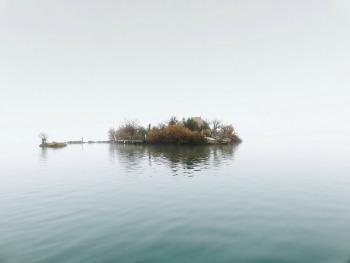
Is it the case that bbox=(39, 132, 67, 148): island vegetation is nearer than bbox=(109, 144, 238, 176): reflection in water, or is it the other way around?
bbox=(109, 144, 238, 176): reflection in water

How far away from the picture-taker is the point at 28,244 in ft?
34.3

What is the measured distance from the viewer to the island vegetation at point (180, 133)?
103m

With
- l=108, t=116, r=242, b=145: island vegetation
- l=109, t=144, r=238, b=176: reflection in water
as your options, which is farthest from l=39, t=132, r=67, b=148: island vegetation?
l=109, t=144, r=238, b=176: reflection in water

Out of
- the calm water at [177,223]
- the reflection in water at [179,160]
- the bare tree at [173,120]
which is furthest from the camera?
the bare tree at [173,120]

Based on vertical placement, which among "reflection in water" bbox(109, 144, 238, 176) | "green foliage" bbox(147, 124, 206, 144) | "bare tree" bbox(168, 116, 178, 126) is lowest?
"reflection in water" bbox(109, 144, 238, 176)

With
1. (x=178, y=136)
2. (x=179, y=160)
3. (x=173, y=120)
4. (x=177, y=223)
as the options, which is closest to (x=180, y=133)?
(x=178, y=136)

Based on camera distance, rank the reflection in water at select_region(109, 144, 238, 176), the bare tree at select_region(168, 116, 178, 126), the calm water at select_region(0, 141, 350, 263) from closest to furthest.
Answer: the calm water at select_region(0, 141, 350, 263) < the reflection in water at select_region(109, 144, 238, 176) < the bare tree at select_region(168, 116, 178, 126)

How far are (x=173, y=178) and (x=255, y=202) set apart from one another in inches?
469

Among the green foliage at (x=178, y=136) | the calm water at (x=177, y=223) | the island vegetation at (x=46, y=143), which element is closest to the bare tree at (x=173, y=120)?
the green foliage at (x=178, y=136)

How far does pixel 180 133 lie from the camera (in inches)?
4048

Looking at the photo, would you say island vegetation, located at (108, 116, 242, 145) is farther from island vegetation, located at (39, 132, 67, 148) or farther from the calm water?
the calm water

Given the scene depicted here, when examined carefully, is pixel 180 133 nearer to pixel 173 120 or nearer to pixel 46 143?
pixel 173 120

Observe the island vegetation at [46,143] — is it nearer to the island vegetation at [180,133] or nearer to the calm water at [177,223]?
the island vegetation at [180,133]

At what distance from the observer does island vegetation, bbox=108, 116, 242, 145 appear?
103 meters
